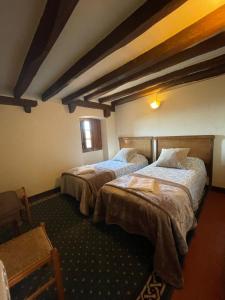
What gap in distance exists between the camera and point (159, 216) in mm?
1402

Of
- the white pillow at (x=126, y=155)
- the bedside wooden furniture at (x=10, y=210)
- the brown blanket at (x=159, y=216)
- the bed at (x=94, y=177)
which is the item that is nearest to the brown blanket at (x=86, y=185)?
the bed at (x=94, y=177)

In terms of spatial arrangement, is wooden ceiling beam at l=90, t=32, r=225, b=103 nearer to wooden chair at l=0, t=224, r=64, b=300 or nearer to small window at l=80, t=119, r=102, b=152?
wooden chair at l=0, t=224, r=64, b=300

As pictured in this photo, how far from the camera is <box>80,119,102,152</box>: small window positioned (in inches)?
183

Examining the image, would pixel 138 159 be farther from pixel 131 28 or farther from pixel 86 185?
pixel 131 28

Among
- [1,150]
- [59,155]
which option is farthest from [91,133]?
[1,150]

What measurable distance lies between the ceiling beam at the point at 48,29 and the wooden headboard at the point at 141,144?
289 centimetres

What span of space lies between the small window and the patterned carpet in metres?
2.77

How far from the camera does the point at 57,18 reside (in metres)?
1.02

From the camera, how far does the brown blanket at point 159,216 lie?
4.34ft

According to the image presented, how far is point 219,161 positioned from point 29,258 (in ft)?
11.0

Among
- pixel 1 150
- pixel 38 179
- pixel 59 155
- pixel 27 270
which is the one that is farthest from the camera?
pixel 59 155

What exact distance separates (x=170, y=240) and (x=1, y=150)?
10.4ft

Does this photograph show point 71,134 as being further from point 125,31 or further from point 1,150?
point 125,31

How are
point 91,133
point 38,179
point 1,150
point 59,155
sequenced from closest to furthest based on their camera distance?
point 1,150, point 38,179, point 59,155, point 91,133
